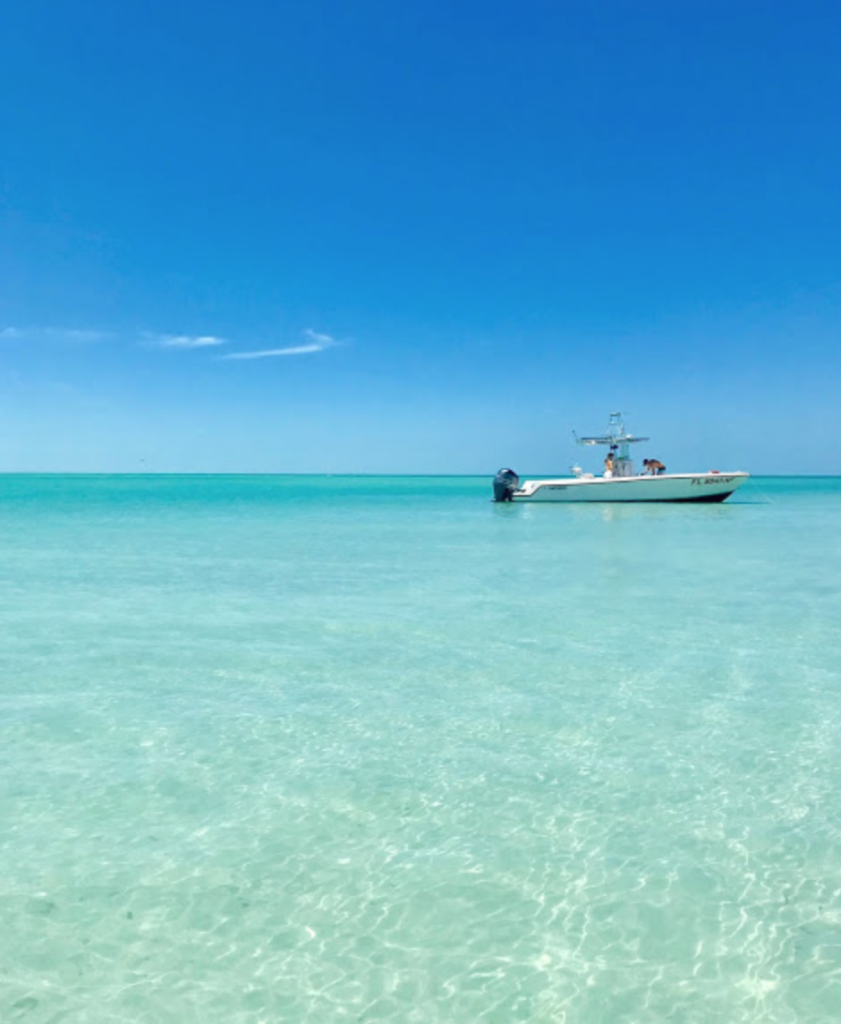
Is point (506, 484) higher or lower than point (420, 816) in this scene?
higher

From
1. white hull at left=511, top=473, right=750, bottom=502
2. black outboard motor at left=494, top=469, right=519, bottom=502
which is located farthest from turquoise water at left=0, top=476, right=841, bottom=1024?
black outboard motor at left=494, top=469, right=519, bottom=502

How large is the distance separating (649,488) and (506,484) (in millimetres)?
8699

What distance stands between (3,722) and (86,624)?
15.7 ft

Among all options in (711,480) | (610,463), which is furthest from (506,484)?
(711,480)

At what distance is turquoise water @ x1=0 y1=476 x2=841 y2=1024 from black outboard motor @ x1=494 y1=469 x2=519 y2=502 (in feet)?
116

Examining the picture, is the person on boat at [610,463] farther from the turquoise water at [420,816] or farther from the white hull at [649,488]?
the turquoise water at [420,816]

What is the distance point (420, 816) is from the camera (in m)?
5.47

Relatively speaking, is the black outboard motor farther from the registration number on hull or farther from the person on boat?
the registration number on hull

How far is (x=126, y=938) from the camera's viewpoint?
409 centimetres

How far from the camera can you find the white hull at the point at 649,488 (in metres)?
43.2

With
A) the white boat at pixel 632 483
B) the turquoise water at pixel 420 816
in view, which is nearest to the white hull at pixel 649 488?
the white boat at pixel 632 483

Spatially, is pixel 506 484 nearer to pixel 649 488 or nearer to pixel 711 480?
pixel 649 488

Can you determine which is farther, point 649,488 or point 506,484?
point 506,484

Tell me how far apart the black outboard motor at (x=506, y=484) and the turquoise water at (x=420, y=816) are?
35.3m
